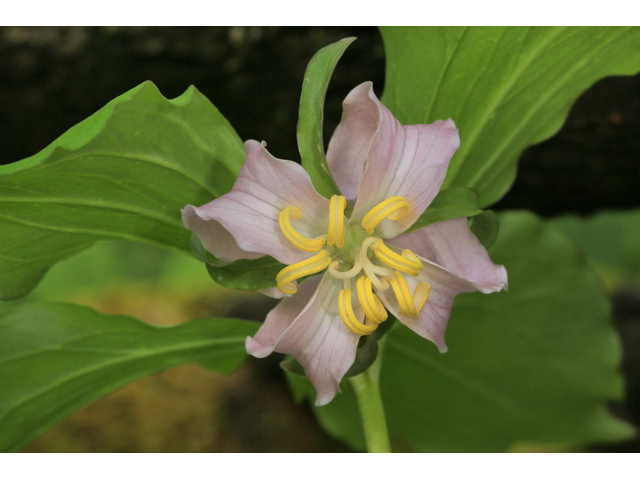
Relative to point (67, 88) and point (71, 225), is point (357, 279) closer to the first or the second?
point (71, 225)

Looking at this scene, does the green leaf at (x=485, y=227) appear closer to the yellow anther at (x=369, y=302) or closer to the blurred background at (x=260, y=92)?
the yellow anther at (x=369, y=302)

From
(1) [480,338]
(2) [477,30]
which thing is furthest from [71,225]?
(1) [480,338]

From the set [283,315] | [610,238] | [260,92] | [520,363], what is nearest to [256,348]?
[283,315]

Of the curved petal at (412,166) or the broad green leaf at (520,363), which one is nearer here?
the curved petal at (412,166)

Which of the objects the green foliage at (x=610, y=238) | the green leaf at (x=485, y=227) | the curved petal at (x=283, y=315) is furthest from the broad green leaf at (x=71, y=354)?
the green foliage at (x=610, y=238)

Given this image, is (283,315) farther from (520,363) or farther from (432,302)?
(520,363)
